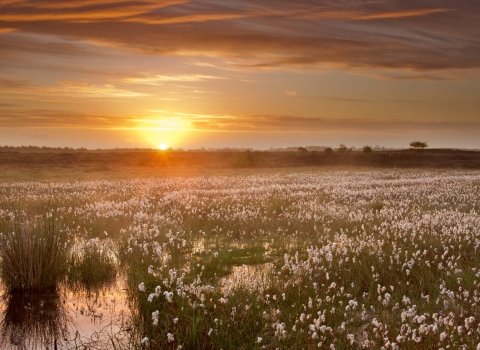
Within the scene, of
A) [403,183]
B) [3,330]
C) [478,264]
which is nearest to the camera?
[3,330]

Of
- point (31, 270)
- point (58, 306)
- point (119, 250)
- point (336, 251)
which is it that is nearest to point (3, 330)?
point (58, 306)

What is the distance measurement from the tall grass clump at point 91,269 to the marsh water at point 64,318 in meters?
0.29

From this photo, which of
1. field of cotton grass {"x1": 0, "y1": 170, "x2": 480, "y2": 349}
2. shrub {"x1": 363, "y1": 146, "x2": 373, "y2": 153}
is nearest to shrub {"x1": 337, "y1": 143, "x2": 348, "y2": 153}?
shrub {"x1": 363, "y1": 146, "x2": 373, "y2": 153}

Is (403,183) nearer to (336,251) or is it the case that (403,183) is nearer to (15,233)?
(336,251)

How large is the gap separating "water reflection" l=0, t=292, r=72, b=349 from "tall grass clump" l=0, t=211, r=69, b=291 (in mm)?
270

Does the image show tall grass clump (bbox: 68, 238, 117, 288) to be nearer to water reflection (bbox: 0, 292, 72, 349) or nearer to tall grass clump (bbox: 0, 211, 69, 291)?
tall grass clump (bbox: 0, 211, 69, 291)

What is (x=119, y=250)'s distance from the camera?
9.27 metres

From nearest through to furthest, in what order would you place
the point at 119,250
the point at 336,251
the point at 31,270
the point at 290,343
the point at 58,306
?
the point at 290,343 → the point at 58,306 → the point at 31,270 → the point at 336,251 → the point at 119,250

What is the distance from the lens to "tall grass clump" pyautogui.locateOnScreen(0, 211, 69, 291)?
735cm

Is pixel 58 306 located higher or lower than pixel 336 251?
lower

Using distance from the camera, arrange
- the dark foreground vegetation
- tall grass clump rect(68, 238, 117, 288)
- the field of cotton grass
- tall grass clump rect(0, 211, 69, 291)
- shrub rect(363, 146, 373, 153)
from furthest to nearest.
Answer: shrub rect(363, 146, 373, 153) < the dark foreground vegetation < tall grass clump rect(68, 238, 117, 288) < tall grass clump rect(0, 211, 69, 291) < the field of cotton grass

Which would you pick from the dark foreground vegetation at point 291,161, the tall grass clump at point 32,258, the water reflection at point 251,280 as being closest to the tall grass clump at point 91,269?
the tall grass clump at point 32,258

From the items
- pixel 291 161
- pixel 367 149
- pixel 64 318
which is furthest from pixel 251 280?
pixel 367 149

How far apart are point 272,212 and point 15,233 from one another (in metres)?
8.62
